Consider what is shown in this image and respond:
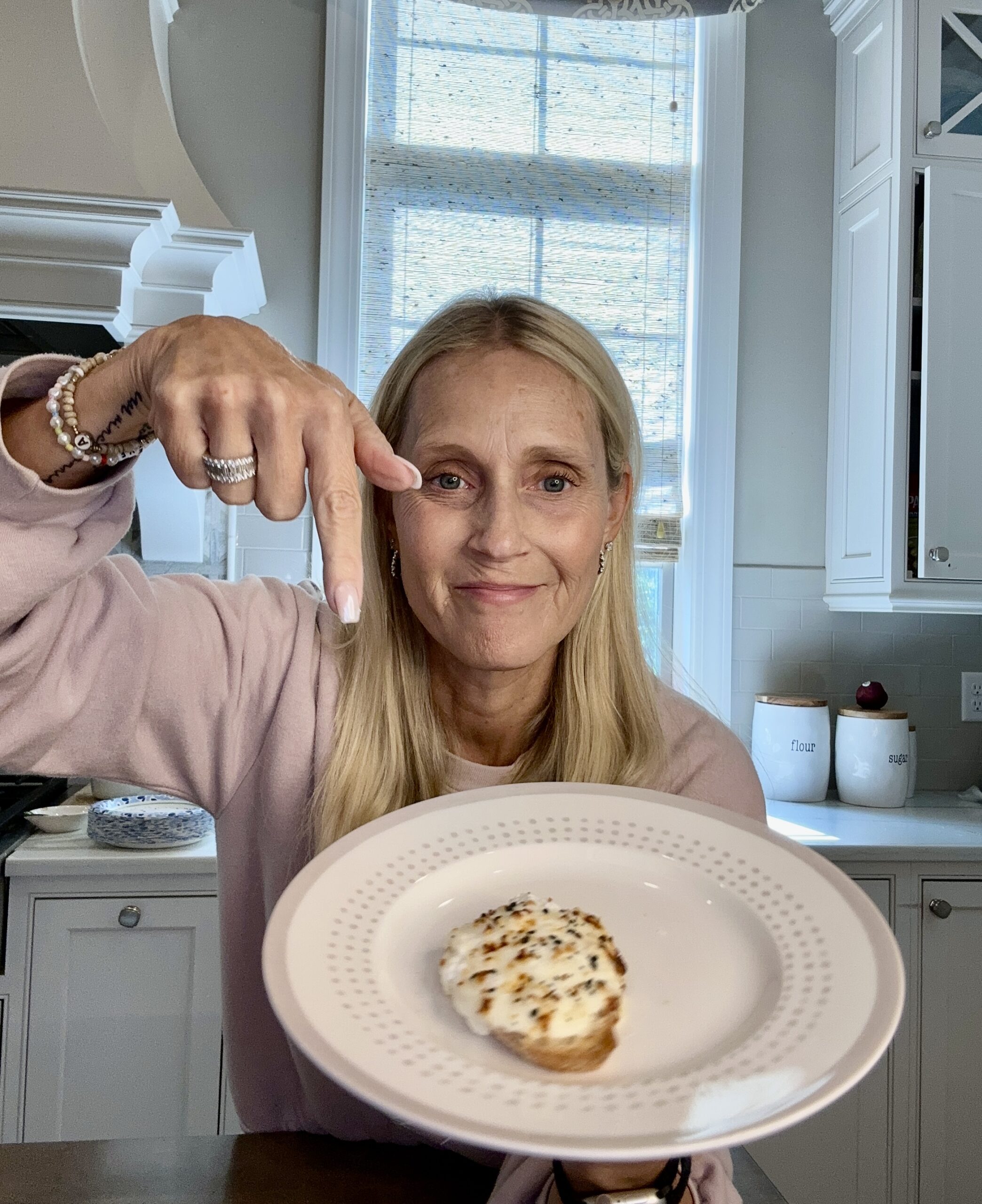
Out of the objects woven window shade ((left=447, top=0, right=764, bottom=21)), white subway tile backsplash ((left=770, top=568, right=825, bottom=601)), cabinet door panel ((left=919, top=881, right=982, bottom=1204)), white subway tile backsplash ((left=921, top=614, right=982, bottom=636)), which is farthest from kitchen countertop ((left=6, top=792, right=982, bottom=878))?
woven window shade ((left=447, top=0, right=764, bottom=21))

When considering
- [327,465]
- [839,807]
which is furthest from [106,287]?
[839,807]

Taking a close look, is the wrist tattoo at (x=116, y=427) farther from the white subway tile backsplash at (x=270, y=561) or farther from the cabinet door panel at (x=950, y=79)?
the cabinet door panel at (x=950, y=79)

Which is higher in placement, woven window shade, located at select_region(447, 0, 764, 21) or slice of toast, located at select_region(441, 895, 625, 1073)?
woven window shade, located at select_region(447, 0, 764, 21)

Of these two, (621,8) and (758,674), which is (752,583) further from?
(621,8)

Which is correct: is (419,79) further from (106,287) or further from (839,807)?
(839,807)

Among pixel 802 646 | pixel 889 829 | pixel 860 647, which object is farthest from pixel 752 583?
pixel 889 829

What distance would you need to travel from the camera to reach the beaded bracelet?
32.9 inches

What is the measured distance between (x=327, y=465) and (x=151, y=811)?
5.20 ft

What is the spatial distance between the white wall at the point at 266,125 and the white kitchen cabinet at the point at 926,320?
1515 millimetres

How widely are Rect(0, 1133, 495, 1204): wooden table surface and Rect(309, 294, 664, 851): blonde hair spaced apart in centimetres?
31

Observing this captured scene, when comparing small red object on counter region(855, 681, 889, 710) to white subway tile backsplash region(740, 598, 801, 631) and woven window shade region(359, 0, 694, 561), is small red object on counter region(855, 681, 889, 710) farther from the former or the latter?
woven window shade region(359, 0, 694, 561)

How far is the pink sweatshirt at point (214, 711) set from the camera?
895mm

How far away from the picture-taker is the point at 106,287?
2125 millimetres

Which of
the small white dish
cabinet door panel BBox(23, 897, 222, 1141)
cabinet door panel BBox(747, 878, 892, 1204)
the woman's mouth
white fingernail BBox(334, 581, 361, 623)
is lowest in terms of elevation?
cabinet door panel BBox(747, 878, 892, 1204)
